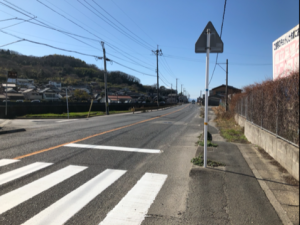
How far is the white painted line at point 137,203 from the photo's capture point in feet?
10.5

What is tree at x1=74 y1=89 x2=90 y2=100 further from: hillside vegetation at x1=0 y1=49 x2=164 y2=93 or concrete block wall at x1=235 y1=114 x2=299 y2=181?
concrete block wall at x1=235 y1=114 x2=299 y2=181

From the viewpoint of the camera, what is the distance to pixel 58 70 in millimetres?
137875

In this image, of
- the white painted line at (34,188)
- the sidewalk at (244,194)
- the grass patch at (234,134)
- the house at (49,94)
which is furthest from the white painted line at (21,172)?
the house at (49,94)

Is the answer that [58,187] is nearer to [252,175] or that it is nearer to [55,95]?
[252,175]

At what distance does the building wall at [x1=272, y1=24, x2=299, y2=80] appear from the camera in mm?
7961

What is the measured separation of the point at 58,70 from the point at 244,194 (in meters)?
150

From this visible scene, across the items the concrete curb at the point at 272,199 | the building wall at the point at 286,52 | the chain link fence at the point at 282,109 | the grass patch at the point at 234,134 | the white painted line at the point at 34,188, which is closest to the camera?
the concrete curb at the point at 272,199

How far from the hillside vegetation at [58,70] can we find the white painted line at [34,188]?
336ft

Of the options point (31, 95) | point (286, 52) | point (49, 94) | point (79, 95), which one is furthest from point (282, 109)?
point (49, 94)

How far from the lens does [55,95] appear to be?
8438 centimetres

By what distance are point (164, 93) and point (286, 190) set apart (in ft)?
557

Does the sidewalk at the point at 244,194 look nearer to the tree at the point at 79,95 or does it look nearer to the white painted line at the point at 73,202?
the white painted line at the point at 73,202

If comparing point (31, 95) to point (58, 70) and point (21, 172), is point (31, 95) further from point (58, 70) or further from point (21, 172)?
point (21, 172)

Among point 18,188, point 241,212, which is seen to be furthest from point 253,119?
point 18,188
